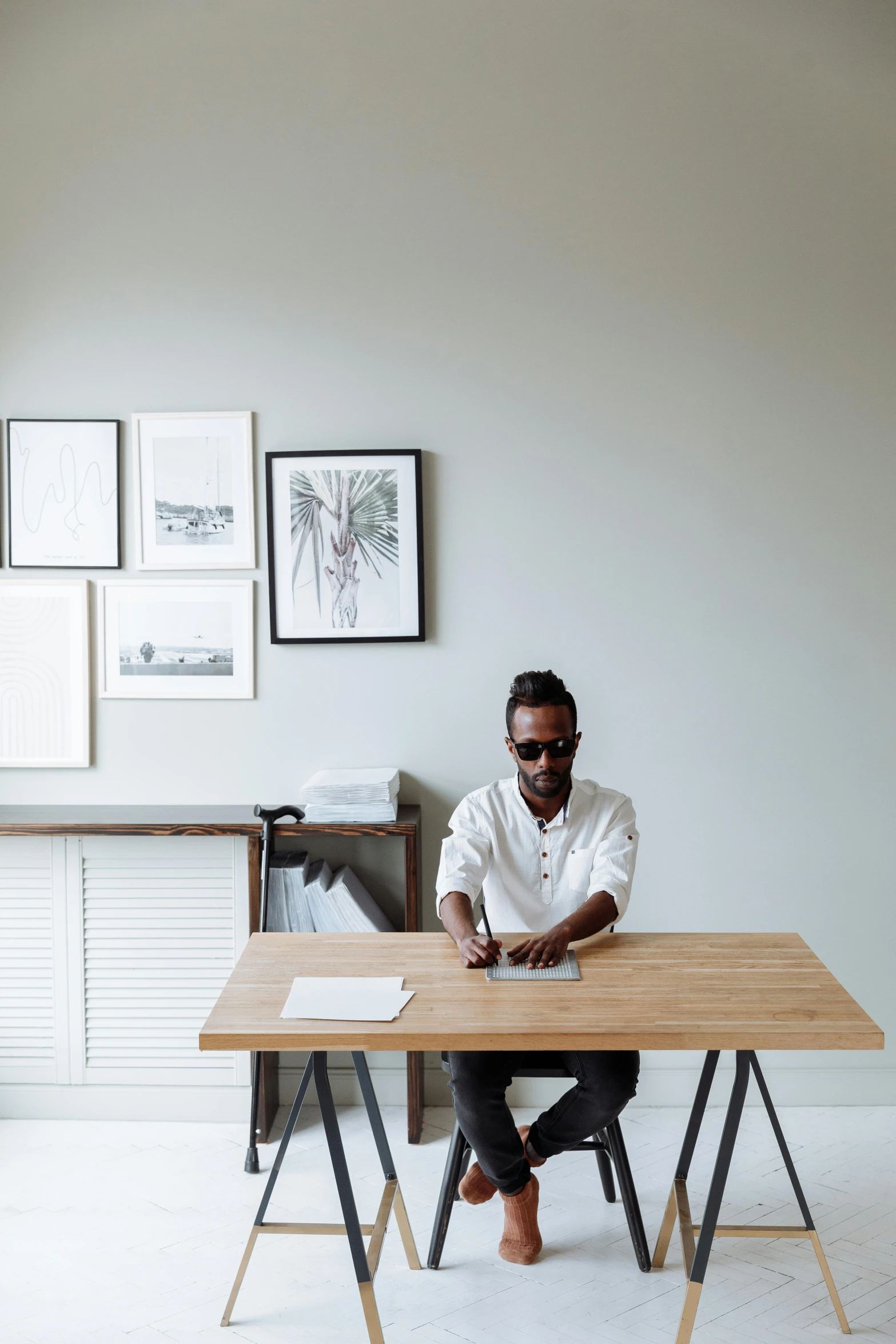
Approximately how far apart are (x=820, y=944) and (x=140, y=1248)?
6.82 feet

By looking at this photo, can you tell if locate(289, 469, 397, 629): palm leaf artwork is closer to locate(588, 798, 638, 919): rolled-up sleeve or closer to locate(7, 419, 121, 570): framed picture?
locate(7, 419, 121, 570): framed picture

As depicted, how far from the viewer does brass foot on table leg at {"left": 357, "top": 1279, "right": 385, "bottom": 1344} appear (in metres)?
2.04

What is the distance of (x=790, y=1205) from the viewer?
106 inches

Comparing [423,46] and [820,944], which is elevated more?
[423,46]

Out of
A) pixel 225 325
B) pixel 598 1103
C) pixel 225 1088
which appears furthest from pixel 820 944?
pixel 225 325

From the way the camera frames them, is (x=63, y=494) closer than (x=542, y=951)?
No

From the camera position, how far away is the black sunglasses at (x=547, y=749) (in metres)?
2.48

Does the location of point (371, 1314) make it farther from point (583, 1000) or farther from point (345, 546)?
point (345, 546)

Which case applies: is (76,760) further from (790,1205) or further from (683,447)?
(790,1205)

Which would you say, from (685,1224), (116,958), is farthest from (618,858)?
(116,958)

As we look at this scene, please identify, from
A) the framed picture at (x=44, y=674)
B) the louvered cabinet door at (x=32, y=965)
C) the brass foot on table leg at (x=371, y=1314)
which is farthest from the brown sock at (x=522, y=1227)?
the framed picture at (x=44, y=674)

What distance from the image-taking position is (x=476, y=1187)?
2441 mm

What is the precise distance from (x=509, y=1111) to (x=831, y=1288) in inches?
29.4

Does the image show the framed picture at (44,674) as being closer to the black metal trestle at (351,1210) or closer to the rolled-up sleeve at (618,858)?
the black metal trestle at (351,1210)
